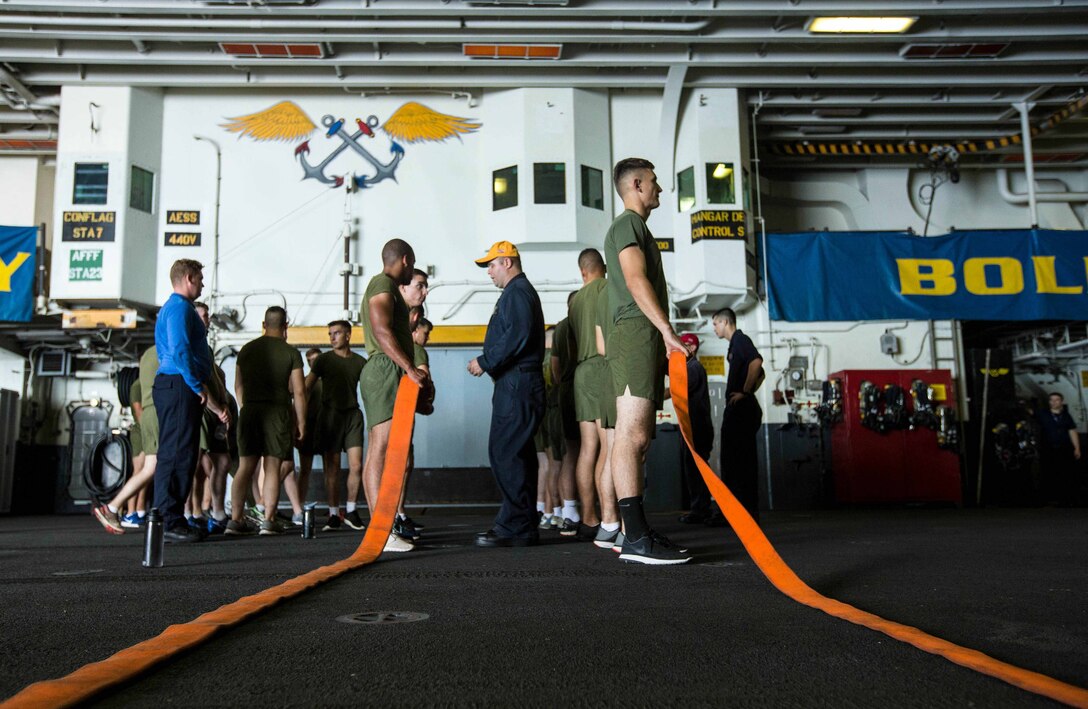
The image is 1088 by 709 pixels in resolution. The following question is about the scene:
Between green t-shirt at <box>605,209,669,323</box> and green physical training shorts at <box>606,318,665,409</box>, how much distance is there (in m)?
0.06

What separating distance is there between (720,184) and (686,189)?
0.47m

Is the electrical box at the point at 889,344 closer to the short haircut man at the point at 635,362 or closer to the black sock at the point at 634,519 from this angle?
the short haircut man at the point at 635,362

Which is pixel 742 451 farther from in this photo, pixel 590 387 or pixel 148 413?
pixel 148 413

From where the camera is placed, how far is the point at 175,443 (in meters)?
4.32

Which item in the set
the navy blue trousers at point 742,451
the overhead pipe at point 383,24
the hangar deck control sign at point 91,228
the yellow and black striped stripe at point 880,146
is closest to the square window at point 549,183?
the overhead pipe at point 383,24

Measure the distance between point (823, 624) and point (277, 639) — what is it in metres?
1.25

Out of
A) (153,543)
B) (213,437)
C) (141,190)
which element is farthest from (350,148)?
(153,543)

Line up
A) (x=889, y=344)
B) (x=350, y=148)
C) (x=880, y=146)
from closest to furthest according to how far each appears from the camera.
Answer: (x=889, y=344)
(x=350, y=148)
(x=880, y=146)

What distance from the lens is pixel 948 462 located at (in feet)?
32.0

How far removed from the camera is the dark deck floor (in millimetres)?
1283

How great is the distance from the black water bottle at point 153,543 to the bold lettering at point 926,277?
9.91 meters

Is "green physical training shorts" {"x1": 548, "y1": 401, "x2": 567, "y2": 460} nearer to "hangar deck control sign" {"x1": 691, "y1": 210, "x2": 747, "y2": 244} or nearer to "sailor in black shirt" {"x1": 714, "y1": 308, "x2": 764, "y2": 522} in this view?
Answer: "sailor in black shirt" {"x1": 714, "y1": 308, "x2": 764, "y2": 522}

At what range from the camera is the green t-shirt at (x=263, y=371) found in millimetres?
5242

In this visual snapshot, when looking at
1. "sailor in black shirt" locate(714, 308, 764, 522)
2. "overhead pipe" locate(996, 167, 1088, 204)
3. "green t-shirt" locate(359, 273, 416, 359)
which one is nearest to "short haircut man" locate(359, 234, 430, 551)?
"green t-shirt" locate(359, 273, 416, 359)
